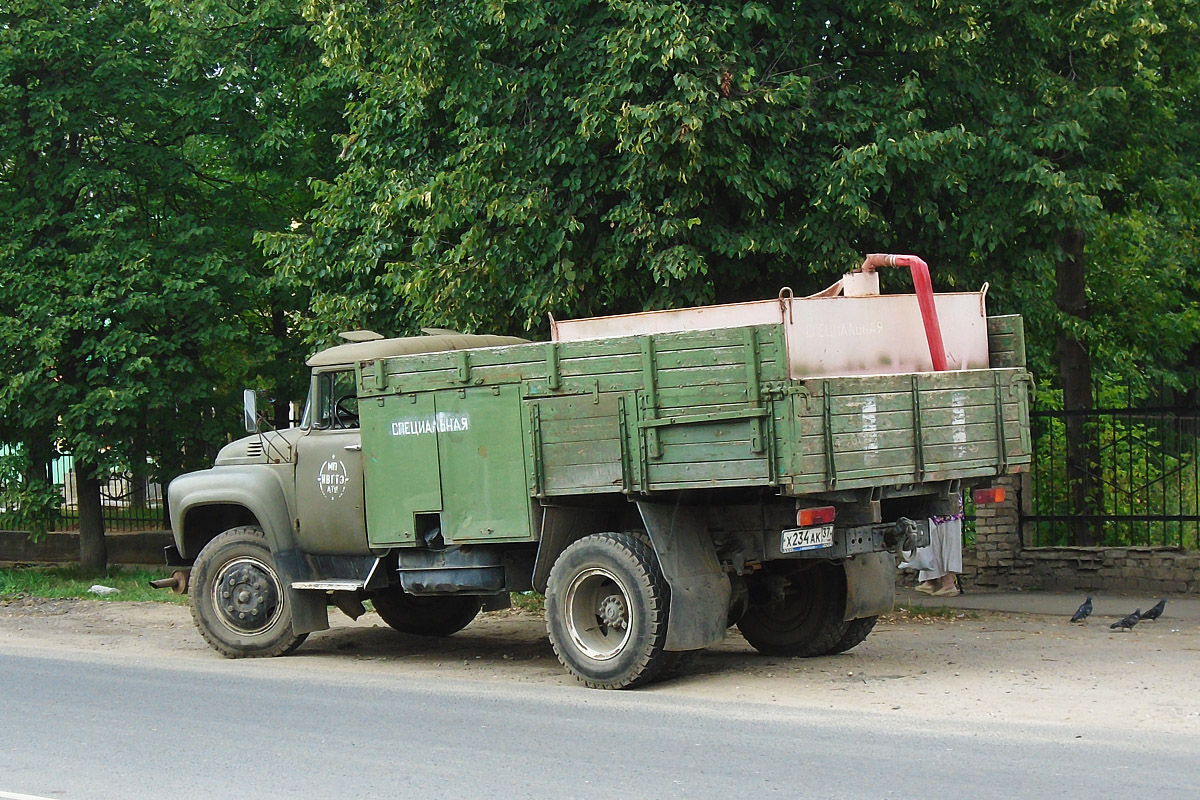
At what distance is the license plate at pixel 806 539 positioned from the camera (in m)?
8.88

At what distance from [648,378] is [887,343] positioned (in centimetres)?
174

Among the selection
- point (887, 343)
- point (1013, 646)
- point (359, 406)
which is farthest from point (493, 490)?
point (1013, 646)

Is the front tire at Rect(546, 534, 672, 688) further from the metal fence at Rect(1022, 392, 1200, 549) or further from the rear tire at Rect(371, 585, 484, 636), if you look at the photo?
the metal fence at Rect(1022, 392, 1200, 549)

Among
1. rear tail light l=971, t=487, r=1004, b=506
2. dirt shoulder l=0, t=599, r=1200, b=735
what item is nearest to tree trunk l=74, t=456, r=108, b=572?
dirt shoulder l=0, t=599, r=1200, b=735

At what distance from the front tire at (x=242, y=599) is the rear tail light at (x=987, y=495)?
547 centimetres

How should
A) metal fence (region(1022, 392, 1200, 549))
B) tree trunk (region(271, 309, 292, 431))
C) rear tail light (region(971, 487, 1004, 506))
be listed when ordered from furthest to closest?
tree trunk (region(271, 309, 292, 431))
metal fence (region(1022, 392, 1200, 549))
rear tail light (region(971, 487, 1004, 506))

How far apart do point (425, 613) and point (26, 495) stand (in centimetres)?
949

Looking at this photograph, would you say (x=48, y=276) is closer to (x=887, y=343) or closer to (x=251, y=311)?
(x=251, y=311)

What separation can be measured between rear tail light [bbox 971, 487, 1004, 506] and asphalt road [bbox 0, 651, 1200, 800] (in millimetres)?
2431

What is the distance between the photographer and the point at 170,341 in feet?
60.6

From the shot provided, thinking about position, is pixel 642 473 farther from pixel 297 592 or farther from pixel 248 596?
pixel 248 596

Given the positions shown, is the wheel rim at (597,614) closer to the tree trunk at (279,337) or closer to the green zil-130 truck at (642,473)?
the green zil-130 truck at (642,473)

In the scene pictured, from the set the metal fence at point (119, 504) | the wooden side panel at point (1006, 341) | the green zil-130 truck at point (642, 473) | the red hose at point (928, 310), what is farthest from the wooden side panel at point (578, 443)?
the metal fence at point (119, 504)

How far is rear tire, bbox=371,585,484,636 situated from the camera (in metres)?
12.2
